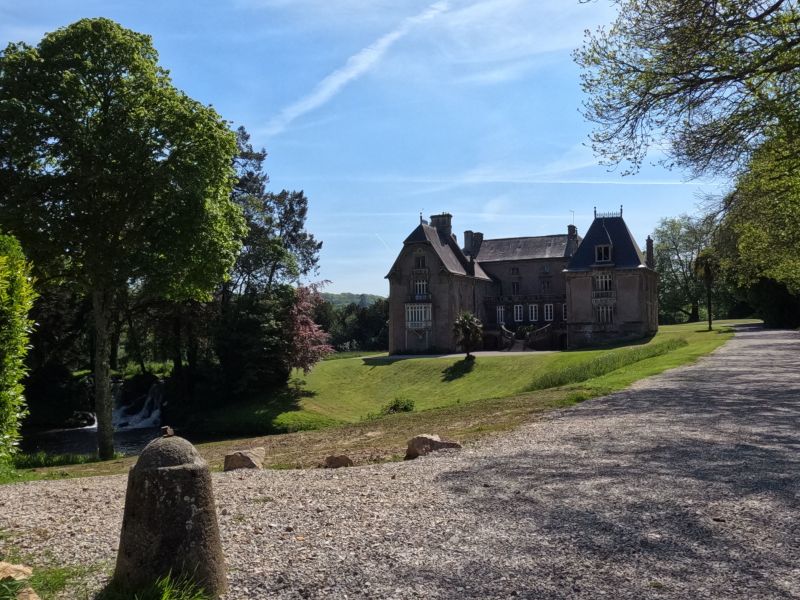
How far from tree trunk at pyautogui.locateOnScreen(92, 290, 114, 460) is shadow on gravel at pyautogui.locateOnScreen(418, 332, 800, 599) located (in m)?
15.4

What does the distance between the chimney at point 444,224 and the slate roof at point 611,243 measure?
12965mm

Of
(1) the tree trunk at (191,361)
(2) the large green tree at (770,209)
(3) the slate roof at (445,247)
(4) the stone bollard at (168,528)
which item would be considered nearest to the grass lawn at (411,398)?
(1) the tree trunk at (191,361)

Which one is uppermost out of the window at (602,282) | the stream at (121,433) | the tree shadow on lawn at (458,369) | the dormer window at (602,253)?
the dormer window at (602,253)

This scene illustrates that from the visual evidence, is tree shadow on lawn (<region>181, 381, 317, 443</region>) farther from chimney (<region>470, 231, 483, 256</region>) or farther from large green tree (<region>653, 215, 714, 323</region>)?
large green tree (<region>653, 215, 714, 323</region>)

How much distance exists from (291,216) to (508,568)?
4711 centimetres

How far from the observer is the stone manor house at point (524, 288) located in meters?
56.5

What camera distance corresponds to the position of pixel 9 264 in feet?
29.5

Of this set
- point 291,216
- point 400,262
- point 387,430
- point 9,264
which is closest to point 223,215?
point 387,430

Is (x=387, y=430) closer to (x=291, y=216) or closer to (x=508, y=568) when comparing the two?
(x=508, y=568)

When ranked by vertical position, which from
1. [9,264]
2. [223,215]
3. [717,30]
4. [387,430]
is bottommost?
[387,430]

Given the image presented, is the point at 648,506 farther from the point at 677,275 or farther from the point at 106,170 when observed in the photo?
the point at 677,275

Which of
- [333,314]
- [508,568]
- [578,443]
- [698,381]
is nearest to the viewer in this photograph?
[508,568]

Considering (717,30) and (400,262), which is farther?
(400,262)

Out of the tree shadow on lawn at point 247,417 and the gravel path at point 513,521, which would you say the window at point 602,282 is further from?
the gravel path at point 513,521
